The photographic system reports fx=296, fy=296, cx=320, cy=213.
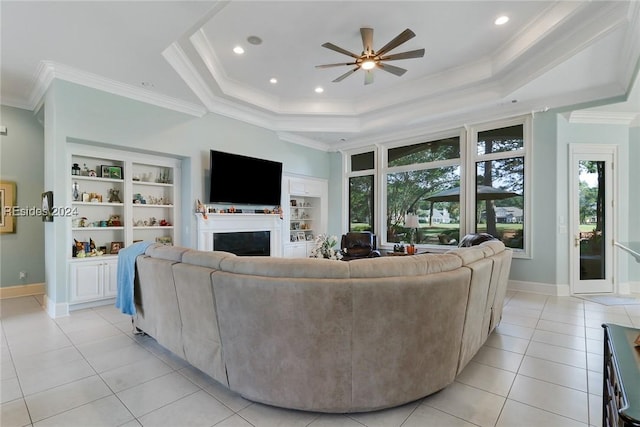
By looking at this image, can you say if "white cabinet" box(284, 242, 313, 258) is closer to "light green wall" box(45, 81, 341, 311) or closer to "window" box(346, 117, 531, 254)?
"window" box(346, 117, 531, 254)

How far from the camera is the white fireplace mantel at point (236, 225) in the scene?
5164 millimetres

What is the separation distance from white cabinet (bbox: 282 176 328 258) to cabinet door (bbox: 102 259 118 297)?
10.8 ft

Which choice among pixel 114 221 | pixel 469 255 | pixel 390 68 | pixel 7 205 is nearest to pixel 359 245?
pixel 390 68

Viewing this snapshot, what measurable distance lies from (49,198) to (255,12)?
11.7 ft

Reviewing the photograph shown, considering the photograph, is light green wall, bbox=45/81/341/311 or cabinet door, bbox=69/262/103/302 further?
cabinet door, bbox=69/262/103/302

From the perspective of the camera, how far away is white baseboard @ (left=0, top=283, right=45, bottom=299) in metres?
4.64

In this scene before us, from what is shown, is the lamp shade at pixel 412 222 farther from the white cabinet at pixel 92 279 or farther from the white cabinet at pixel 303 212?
the white cabinet at pixel 92 279

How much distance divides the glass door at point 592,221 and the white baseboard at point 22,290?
8.80 m

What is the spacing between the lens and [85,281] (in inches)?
161

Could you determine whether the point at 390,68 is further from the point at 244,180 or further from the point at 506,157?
the point at 244,180

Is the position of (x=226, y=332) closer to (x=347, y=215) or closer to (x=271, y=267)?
(x=271, y=267)

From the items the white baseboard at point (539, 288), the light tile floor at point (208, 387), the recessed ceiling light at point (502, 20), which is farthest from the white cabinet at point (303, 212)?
the recessed ceiling light at point (502, 20)

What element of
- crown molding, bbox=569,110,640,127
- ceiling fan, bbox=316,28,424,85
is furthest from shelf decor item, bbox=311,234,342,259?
crown molding, bbox=569,110,640,127

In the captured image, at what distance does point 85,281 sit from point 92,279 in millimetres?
80
